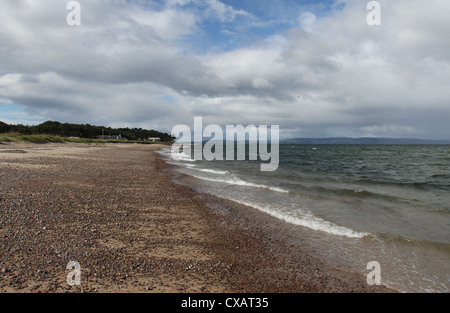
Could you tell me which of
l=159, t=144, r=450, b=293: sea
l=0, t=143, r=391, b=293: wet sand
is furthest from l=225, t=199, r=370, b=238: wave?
l=0, t=143, r=391, b=293: wet sand

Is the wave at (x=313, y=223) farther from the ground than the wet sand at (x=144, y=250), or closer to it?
closer to it

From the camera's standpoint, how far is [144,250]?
613 centimetres

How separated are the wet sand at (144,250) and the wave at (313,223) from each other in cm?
70

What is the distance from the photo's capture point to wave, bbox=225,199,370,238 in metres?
8.74

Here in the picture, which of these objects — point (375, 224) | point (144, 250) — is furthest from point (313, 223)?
point (144, 250)

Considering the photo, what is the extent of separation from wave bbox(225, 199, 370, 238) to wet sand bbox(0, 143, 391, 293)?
70 cm

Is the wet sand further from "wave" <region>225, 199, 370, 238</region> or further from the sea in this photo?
the sea

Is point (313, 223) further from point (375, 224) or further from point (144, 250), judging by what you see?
point (144, 250)

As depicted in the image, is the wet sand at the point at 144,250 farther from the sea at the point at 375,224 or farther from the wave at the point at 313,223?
the sea at the point at 375,224

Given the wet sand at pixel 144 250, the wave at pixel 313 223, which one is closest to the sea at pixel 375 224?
the wave at pixel 313 223

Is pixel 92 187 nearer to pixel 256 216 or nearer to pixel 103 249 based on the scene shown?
pixel 103 249

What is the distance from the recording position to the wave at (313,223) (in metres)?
8.74

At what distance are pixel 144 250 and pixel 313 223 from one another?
667 cm
